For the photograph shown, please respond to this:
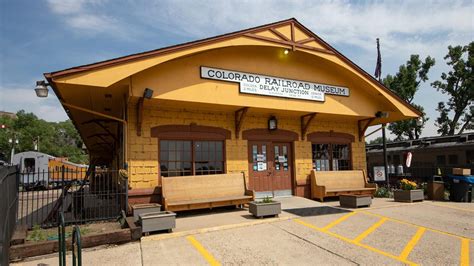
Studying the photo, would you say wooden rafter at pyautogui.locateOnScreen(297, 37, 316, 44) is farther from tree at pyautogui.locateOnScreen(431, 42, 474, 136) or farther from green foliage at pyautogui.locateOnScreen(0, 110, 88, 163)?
green foliage at pyautogui.locateOnScreen(0, 110, 88, 163)

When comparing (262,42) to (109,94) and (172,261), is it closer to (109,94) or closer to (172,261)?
(109,94)

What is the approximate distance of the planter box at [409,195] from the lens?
1155 centimetres

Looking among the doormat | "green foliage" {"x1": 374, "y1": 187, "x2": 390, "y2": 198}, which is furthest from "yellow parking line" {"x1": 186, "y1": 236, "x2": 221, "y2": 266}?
"green foliage" {"x1": 374, "y1": 187, "x2": 390, "y2": 198}

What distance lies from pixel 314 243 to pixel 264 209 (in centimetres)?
222

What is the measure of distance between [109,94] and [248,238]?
624 centimetres

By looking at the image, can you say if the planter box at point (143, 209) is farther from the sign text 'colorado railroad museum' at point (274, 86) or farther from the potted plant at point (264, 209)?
the sign text 'colorado railroad museum' at point (274, 86)

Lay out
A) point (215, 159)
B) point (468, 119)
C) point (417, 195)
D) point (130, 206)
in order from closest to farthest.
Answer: point (130, 206) → point (215, 159) → point (417, 195) → point (468, 119)

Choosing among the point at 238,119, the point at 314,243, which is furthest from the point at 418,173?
the point at 314,243

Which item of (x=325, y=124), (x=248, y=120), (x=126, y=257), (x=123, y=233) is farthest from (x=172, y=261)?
(x=325, y=124)

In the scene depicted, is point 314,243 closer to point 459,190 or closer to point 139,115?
point 139,115

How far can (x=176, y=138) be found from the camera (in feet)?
33.5

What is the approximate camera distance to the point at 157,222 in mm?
6977

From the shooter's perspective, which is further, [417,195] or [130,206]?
[417,195]

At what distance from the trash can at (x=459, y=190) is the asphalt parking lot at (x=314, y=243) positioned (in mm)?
3442
